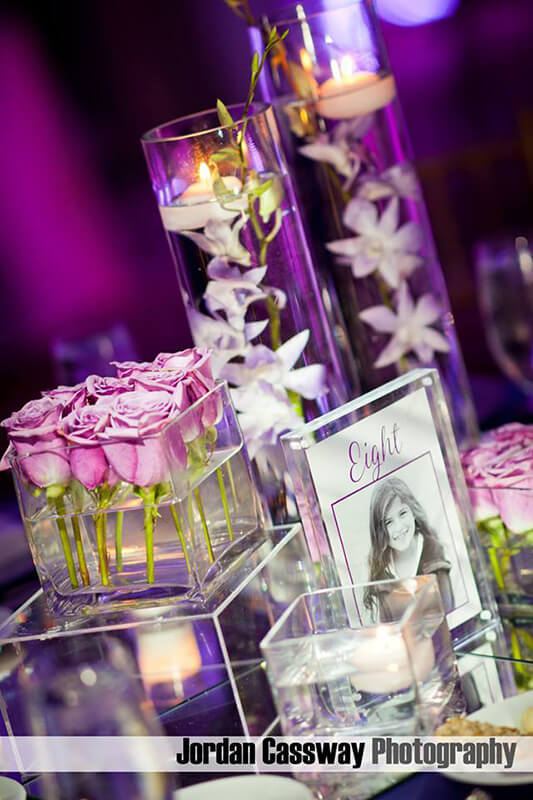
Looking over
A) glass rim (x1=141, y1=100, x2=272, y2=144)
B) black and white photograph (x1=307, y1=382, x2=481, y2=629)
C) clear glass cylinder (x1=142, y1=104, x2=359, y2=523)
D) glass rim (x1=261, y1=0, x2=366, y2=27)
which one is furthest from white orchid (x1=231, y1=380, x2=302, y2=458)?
glass rim (x1=261, y1=0, x2=366, y2=27)

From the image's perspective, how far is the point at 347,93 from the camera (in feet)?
3.87

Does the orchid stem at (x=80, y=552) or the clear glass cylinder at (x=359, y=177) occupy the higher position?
the clear glass cylinder at (x=359, y=177)

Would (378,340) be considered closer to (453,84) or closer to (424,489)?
(424,489)

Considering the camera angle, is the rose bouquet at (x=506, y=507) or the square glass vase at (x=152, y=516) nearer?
the square glass vase at (x=152, y=516)

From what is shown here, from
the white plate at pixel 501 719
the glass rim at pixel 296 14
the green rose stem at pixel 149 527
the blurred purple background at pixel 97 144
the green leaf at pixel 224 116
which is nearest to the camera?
the white plate at pixel 501 719

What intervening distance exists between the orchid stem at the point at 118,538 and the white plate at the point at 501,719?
30 centimetres

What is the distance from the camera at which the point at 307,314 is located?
1.02 metres

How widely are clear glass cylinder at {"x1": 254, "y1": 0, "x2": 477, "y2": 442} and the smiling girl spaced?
300 millimetres

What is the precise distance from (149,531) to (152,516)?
0.01 metres

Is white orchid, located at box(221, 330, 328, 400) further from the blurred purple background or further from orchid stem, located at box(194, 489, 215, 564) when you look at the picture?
the blurred purple background

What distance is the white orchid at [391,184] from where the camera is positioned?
47.8 inches

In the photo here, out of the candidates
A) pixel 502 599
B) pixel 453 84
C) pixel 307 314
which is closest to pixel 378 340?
pixel 307 314

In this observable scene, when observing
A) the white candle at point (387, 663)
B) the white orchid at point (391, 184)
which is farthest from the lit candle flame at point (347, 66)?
the white candle at point (387, 663)

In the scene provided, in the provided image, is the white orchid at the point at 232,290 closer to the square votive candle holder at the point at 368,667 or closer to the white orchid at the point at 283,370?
the white orchid at the point at 283,370
